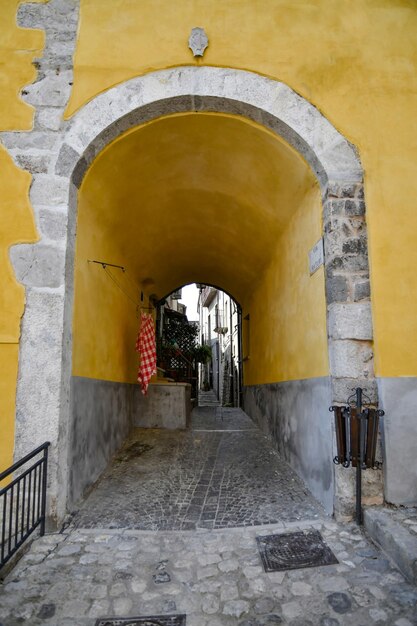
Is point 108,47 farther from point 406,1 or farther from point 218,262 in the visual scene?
point 218,262

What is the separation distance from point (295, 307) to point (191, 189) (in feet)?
7.11

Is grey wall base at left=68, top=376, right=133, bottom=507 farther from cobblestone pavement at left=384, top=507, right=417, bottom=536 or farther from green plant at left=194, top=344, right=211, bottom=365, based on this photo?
green plant at left=194, top=344, right=211, bottom=365

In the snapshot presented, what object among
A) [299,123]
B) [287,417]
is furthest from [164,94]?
[287,417]

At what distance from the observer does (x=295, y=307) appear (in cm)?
511

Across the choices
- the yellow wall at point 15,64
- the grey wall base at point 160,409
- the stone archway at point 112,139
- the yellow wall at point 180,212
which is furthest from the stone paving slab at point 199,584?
the grey wall base at point 160,409

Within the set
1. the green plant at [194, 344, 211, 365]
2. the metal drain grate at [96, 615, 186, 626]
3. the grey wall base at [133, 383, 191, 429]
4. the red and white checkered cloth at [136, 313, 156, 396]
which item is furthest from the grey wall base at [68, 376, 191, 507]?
the green plant at [194, 344, 211, 365]

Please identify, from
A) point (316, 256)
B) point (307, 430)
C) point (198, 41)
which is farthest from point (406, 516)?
point (198, 41)

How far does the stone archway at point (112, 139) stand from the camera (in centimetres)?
364

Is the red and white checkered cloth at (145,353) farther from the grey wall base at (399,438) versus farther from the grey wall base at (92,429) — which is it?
the grey wall base at (399,438)

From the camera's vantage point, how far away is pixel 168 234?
6781 mm

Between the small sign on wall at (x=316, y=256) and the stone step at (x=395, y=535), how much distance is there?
2.28 m

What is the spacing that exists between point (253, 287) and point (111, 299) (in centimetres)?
341

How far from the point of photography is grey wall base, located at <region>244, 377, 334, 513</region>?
12.6 ft

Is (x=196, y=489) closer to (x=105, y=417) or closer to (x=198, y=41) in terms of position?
(x=105, y=417)
